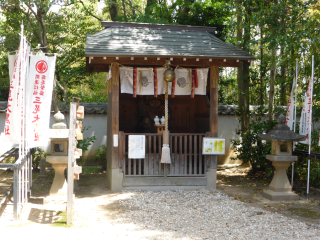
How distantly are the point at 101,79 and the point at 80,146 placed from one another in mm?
13362

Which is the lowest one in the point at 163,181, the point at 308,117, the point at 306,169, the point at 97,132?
the point at 163,181

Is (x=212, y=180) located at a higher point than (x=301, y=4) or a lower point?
lower

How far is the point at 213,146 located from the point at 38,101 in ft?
14.9

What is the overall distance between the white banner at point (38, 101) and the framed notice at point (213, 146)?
4.08m

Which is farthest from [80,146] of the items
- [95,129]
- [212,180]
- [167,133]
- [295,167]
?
[295,167]

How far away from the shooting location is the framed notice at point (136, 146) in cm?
826

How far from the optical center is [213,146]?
332 inches

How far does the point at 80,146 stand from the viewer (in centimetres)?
1010

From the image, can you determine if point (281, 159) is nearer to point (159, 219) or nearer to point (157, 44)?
point (159, 219)

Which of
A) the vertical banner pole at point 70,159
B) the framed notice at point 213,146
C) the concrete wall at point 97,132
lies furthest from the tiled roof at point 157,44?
the concrete wall at point 97,132

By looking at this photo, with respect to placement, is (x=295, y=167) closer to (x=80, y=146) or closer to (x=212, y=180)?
(x=212, y=180)

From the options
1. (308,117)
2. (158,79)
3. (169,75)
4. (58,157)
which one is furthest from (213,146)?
(58,157)

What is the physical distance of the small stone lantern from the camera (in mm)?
7574

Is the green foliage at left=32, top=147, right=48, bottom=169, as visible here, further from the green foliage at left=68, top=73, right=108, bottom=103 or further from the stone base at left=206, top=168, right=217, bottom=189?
the stone base at left=206, top=168, right=217, bottom=189
